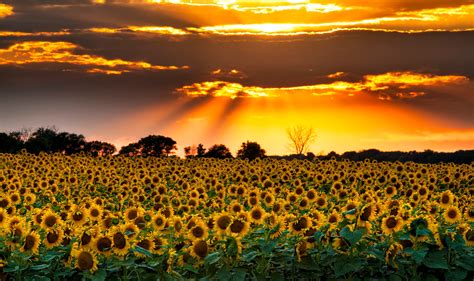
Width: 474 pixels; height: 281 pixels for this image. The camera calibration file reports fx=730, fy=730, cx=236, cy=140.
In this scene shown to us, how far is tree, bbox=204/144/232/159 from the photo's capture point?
49750 mm

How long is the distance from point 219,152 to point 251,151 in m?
2.20

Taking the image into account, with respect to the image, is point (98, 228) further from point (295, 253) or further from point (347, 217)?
point (347, 217)

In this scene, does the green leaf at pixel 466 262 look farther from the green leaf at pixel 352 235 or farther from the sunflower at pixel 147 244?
the sunflower at pixel 147 244

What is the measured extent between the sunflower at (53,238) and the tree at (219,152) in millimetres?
38278

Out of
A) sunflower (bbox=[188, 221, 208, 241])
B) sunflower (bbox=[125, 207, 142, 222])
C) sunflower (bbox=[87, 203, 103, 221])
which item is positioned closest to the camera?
sunflower (bbox=[188, 221, 208, 241])

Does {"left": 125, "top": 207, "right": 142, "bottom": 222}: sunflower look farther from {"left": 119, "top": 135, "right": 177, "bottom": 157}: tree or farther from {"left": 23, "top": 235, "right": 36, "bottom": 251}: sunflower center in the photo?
{"left": 119, "top": 135, "right": 177, "bottom": 157}: tree

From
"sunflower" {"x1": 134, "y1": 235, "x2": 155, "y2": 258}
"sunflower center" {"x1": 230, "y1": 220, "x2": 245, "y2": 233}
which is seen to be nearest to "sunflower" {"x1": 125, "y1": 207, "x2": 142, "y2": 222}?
"sunflower" {"x1": 134, "y1": 235, "x2": 155, "y2": 258}

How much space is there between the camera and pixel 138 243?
35.7 feet

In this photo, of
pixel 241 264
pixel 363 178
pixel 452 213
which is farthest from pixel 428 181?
pixel 241 264

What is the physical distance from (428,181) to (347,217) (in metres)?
16.7

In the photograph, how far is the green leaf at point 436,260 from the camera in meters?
10.7

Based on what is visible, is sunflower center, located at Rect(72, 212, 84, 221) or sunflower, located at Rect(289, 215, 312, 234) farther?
sunflower center, located at Rect(72, 212, 84, 221)

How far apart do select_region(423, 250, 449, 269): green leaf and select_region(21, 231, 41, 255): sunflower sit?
18.8 ft

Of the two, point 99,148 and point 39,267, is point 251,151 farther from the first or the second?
point 39,267
